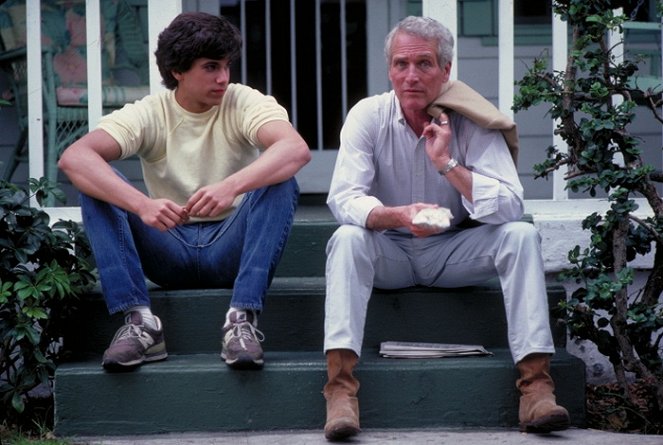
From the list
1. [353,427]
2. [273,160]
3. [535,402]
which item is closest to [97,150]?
[273,160]

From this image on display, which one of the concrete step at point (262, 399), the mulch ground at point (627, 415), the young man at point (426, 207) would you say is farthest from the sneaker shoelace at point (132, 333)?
the mulch ground at point (627, 415)

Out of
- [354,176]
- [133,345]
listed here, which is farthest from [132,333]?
[354,176]

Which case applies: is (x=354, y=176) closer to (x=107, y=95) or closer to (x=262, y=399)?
(x=262, y=399)

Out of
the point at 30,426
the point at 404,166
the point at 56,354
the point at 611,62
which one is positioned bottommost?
the point at 30,426

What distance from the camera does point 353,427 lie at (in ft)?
12.2

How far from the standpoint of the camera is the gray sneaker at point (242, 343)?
12.9 feet

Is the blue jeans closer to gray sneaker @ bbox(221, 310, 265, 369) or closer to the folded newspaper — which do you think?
gray sneaker @ bbox(221, 310, 265, 369)

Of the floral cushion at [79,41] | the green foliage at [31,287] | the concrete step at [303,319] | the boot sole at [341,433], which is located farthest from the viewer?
the floral cushion at [79,41]

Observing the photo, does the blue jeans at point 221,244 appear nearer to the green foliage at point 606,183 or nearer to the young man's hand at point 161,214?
the young man's hand at point 161,214

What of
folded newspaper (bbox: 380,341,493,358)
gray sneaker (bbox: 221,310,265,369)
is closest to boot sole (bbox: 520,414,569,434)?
folded newspaper (bbox: 380,341,493,358)

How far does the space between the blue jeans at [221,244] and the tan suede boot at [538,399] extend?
926mm

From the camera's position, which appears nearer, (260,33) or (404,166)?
(404,166)

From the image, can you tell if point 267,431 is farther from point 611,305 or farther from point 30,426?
point 611,305

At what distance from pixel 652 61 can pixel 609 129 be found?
2.33 m
